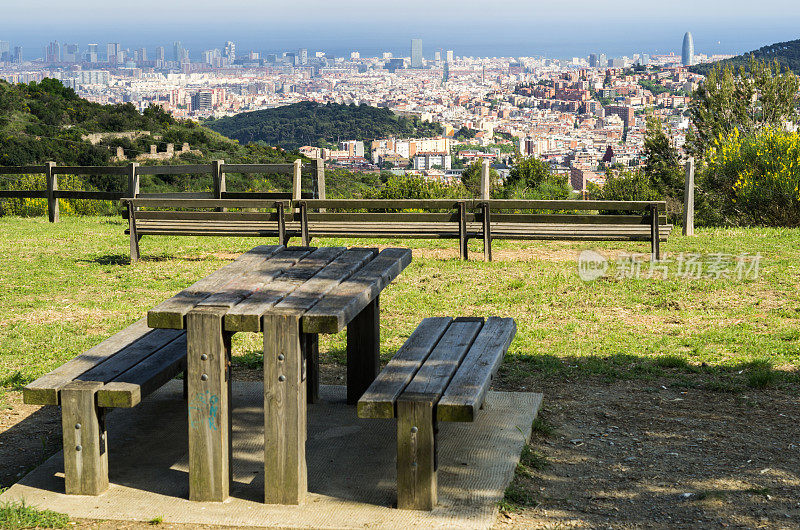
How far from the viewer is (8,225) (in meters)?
13.5

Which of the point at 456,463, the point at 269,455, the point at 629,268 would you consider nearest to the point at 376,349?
the point at 456,463

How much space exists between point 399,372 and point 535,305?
3.73 meters

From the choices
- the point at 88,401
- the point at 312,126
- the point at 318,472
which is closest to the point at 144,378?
the point at 88,401

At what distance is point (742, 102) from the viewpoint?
31531 millimetres

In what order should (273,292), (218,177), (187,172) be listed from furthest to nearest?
(187,172)
(218,177)
(273,292)

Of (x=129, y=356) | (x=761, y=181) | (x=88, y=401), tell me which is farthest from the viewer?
(x=761, y=181)

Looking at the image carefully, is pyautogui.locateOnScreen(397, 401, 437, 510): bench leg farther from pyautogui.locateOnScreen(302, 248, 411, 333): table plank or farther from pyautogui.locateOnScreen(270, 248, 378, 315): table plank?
pyautogui.locateOnScreen(270, 248, 378, 315): table plank

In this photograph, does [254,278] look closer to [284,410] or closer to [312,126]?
[284,410]

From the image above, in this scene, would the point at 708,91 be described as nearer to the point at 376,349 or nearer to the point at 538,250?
the point at 538,250

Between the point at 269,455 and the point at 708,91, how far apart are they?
107 feet

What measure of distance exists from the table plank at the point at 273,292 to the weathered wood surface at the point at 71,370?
2.87 feet

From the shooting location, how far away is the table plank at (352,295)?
135 inches

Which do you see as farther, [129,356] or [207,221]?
[207,221]

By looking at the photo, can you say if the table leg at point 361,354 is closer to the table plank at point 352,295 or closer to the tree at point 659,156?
the table plank at point 352,295
